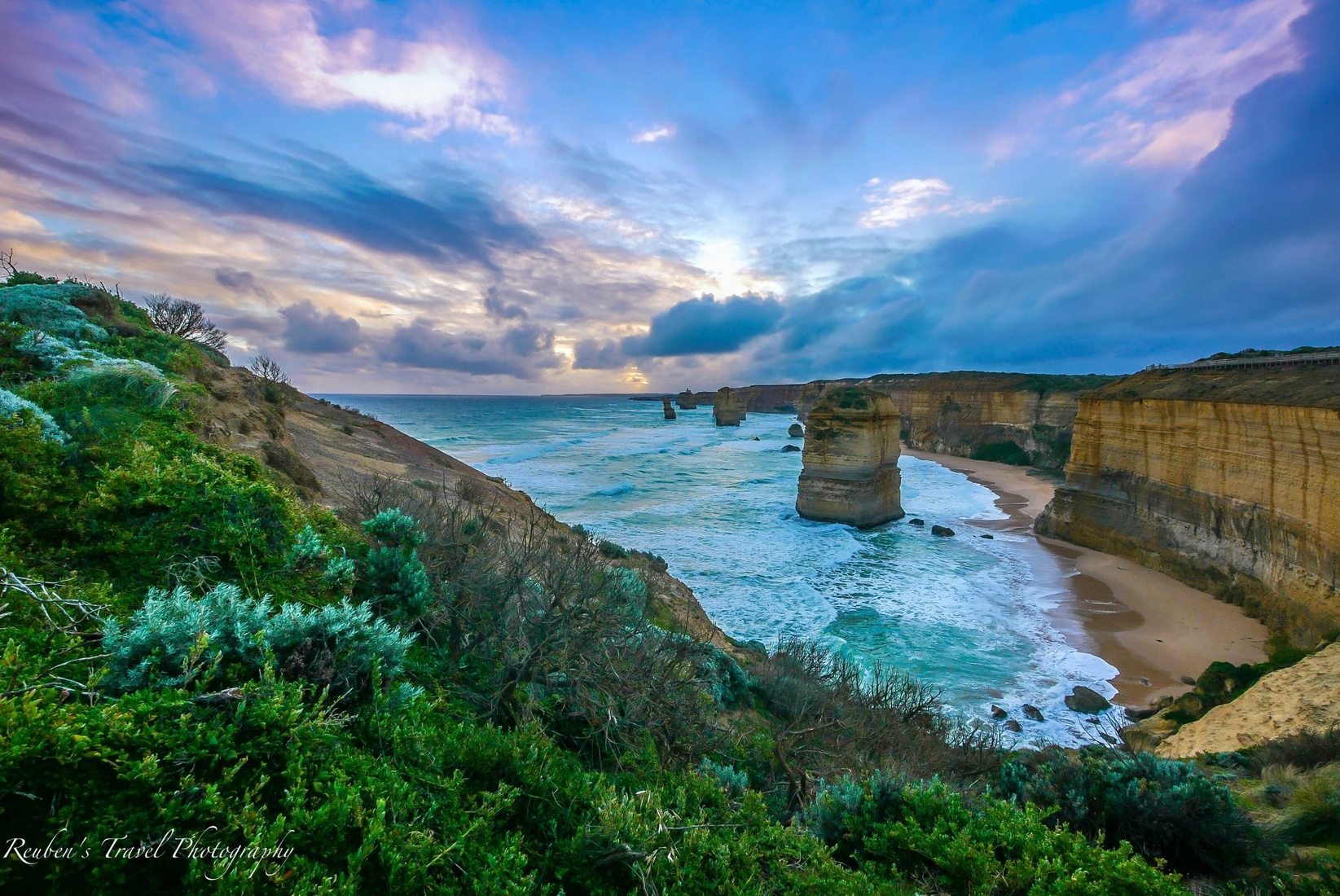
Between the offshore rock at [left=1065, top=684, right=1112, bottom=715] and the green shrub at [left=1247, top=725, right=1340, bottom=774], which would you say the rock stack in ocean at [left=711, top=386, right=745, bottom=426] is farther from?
the green shrub at [left=1247, top=725, right=1340, bottom=774]

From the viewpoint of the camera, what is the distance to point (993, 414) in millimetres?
50969

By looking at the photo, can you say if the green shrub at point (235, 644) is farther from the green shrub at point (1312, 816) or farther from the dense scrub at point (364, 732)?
the green shrub at point (1312, 816)

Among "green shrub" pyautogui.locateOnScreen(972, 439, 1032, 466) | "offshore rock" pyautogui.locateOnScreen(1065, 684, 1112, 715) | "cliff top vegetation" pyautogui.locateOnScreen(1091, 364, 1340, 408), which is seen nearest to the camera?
"offshore rock" pyautogui.locateOnScreen(1065, 684, 1112, 715)

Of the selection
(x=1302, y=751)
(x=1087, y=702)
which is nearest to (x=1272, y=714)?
(x=1302, y=751)

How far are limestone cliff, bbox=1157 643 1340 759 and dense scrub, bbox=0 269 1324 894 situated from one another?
15.3 ft

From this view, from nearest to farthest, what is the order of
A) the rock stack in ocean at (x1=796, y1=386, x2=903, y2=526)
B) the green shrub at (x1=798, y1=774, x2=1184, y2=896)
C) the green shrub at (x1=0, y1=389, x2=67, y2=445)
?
the green shrub at (x1=798, y1=774, x2=1184, y2=896) < the green shrub at (x1=0, y1=389, x2=67, y2=445) < the rock stack in ocean at (x1=796, y1=386, x2=903, y2=526)

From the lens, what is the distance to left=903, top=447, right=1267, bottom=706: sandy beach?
12.4m

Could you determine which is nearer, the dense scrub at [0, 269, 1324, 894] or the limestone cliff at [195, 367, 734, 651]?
the dense scrub at [0, 269, 1324, 894]

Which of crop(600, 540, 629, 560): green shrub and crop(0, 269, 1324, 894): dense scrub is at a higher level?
crop(0, 269, 1324, 894): dense scrub

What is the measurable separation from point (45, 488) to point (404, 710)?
12.2 feet

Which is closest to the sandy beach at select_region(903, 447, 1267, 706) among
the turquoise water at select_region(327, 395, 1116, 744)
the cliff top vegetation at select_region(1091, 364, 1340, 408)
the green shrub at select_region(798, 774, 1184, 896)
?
the turquoise water at select_region(327, 395, 1116, 744)

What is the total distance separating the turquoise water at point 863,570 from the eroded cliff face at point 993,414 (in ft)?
38.1

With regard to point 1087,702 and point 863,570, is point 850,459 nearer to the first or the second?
point 863,570

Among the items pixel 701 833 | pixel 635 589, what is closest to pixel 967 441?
pixel 635 589
